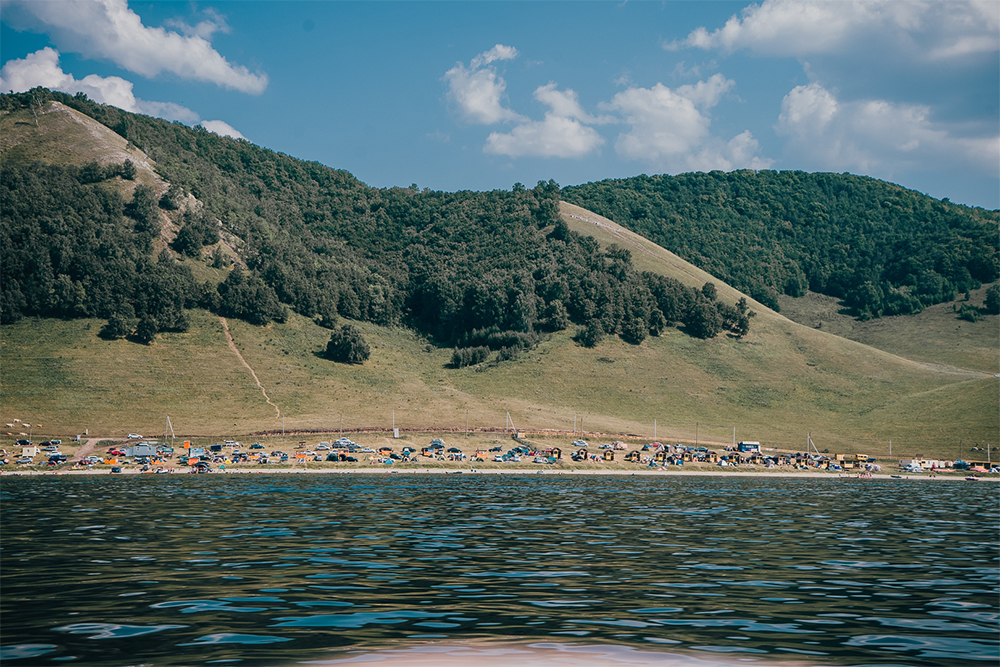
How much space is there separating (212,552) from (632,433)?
111798mm

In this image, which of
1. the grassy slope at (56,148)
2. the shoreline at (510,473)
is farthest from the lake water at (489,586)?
the grassy slope at (56,148)

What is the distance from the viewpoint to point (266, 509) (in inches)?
1796

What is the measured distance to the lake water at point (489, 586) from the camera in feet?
48.8

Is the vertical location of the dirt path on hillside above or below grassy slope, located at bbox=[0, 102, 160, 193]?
below

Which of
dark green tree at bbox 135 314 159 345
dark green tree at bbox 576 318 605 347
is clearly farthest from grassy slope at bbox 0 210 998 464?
dark green tree at bbox 135 314 159 345

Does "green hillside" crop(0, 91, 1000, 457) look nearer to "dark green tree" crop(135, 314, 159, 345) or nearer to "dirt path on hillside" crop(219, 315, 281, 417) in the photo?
"dirt path on hillside" crop(219, 315, 281, 417)

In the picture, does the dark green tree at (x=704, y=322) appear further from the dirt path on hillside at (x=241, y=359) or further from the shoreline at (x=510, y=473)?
the dirt path on hillside at (x=241, y=359)

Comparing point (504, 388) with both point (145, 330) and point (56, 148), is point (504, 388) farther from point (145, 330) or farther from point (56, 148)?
point (56, 148)

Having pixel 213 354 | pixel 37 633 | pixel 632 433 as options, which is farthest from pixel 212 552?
pixel 213 354

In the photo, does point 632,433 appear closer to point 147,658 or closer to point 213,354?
point 213,354

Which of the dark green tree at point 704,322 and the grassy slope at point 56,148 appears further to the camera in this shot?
the dark green tree at point 704,322

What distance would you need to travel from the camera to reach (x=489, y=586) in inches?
864

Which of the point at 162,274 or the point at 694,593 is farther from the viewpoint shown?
the point at 162,274

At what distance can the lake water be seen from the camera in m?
14.9
